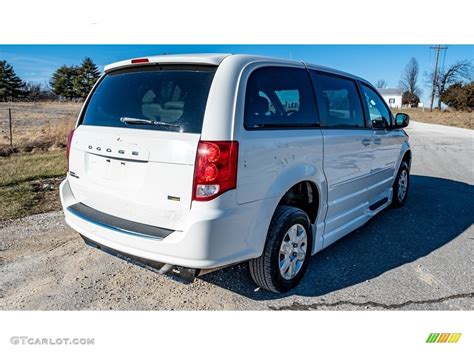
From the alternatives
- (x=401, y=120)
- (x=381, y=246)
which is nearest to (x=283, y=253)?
(x=381, y=246)

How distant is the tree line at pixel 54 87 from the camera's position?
1411 centimetres

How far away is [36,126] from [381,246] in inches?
487

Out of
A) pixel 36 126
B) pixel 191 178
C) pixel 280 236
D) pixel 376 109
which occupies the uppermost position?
pixel 376 109

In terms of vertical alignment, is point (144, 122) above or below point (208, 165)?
above

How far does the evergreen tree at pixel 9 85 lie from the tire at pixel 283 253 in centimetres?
1406

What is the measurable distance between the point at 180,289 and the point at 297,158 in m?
1.46

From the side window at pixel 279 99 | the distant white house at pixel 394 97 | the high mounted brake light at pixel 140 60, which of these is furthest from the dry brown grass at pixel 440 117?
the high mounted brake light at pixel 140 60

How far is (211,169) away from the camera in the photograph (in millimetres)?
2141

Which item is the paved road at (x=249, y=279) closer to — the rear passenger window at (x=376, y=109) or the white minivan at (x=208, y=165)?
the white minivan at (x=208, y=165)

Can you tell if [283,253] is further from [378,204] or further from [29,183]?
[29,183]

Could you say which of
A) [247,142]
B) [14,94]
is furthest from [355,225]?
[14,94]

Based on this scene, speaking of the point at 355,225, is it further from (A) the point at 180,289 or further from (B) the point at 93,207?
(B) the point at 93,207

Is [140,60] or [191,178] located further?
[140,60]

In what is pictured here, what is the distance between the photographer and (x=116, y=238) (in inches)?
94.5
